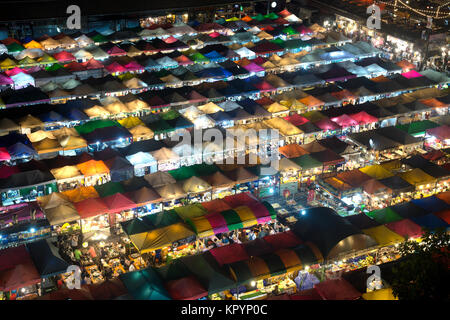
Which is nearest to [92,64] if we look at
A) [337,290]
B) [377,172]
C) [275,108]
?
[275,108]

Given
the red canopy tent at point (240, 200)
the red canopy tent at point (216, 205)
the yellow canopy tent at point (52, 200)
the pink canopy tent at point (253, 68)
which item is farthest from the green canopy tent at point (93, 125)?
the pink canopy tent at point (253, 68)

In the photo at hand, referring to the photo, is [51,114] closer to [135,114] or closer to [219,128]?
[135,114]

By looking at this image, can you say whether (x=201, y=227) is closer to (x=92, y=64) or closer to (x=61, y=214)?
(x=61, y=214)

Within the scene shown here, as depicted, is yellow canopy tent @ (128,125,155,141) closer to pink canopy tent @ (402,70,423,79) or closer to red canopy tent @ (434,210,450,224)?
red canopy tent @ (434,210,450,224)

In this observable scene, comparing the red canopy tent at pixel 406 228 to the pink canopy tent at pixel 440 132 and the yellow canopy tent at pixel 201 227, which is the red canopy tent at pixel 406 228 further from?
the pink canopy tent at pixel 440 132

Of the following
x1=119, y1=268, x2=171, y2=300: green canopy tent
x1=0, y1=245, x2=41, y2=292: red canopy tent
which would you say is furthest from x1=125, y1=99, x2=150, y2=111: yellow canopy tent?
x1=119, y1=268, x2=171, y2=300: green canopy tent

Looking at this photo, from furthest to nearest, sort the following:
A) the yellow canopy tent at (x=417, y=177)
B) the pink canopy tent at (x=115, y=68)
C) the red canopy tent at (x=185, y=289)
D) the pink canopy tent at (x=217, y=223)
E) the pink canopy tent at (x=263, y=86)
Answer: the pink canopy tent at (x=115, y=68) < the pink canopy tent at (x=263, y=86) < the yellow canopy tent at (x=417, y=177) < the pink canopy tent at (x=217, y=223) < the red canopy tent at (x=185, y=289)

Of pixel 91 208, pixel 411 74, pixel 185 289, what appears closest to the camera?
pixel 185 289
